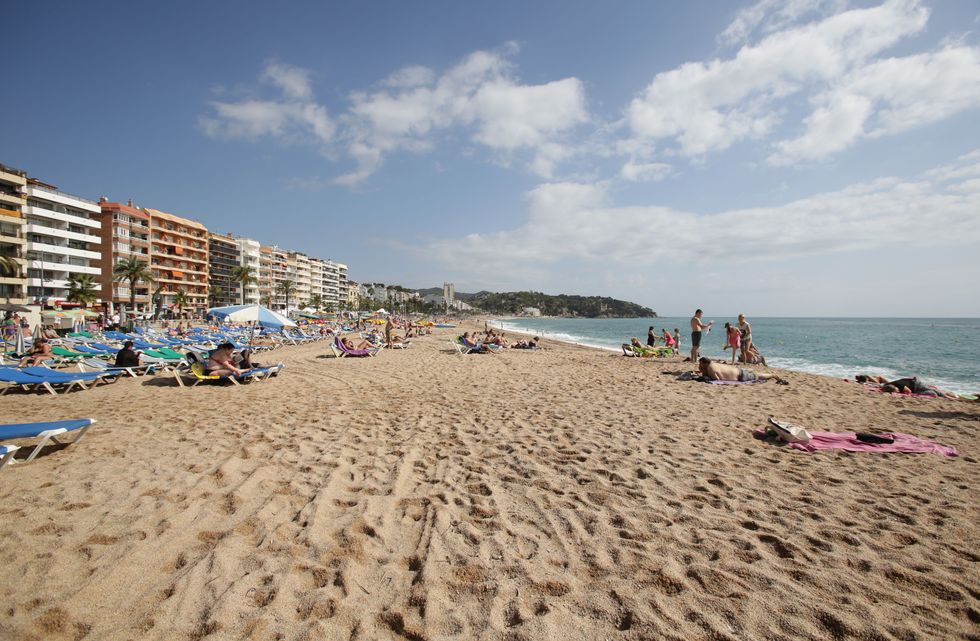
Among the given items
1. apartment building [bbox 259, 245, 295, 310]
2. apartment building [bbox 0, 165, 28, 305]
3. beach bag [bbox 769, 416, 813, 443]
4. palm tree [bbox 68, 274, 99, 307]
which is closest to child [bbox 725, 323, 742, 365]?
beach bag [bbox 769, 416, 813, 443]

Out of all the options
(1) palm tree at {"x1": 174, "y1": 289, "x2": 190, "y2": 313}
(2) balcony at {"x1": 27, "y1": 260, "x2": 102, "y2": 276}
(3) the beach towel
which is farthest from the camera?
(1) palm tree at {"x1": 174, "y1": 289, "x2": 190, "y2": 313}

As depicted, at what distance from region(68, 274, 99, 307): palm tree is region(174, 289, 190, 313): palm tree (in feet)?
32.8

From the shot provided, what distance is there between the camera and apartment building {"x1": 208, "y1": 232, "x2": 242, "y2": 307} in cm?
7262

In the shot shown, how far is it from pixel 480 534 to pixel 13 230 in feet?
178

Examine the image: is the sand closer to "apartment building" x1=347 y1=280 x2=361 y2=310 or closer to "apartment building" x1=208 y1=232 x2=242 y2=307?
"apartment building" x1=208 y1=232 x2=242 y2=307

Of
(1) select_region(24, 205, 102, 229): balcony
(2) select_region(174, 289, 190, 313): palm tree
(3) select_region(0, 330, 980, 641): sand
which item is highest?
(1) select_region(24, 205, 102, 229): balcony

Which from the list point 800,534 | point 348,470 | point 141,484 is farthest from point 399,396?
point 800,534

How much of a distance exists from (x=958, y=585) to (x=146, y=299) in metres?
69.1

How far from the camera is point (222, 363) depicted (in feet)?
29.9

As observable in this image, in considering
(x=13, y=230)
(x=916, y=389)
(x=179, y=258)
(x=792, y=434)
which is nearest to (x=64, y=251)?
(x=13, y=230)

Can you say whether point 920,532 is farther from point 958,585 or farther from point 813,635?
point 813,635

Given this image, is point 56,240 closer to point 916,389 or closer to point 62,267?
point 62,267

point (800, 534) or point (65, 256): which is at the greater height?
point (65, 256)

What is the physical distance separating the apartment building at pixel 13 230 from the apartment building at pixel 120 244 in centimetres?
841
